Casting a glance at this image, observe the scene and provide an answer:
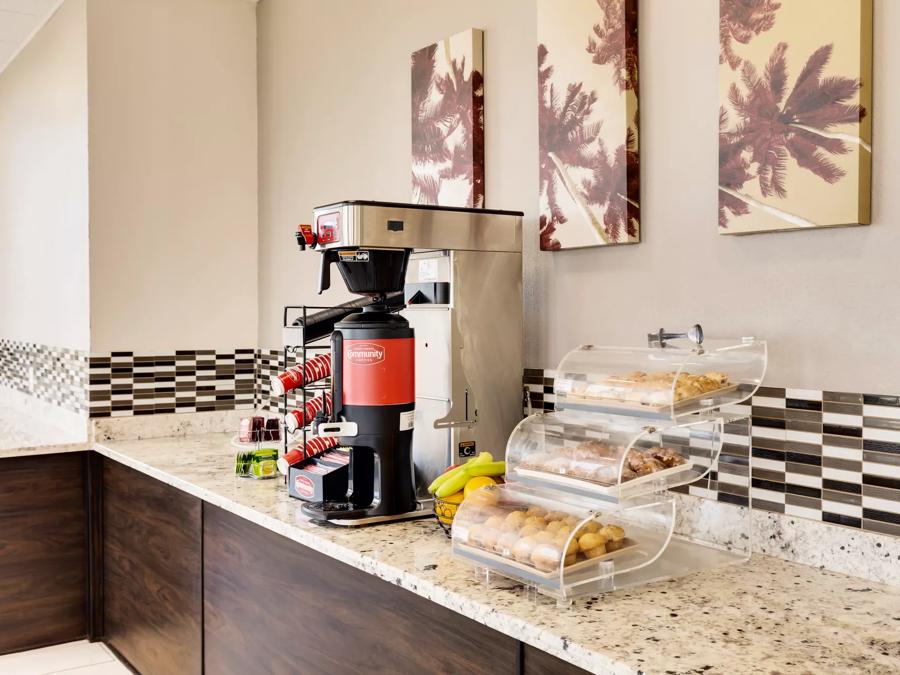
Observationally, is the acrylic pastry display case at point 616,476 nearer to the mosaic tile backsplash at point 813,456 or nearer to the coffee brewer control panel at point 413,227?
the mosaic tile backsplash at point 813,456

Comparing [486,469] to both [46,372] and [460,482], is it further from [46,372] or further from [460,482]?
[46,372]

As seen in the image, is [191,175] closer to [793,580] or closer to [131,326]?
[131,326]

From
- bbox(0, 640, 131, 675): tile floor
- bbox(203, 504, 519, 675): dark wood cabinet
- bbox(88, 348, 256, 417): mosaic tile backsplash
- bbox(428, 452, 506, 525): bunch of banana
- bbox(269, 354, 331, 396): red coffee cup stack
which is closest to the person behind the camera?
bbox(203, 504, 519, 675): dark wood cabinet

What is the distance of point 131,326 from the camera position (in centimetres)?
349

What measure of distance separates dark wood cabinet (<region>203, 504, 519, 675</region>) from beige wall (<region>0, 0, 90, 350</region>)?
1.56 meters

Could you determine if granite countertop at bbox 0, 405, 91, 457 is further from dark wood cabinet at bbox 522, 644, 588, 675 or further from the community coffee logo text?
dark wood cabinet at bbox 522, 644, 588, 675

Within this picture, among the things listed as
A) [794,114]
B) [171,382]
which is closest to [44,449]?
[171,382]

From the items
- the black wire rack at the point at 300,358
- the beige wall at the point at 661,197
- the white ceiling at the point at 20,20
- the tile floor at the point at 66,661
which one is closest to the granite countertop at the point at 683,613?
the beige wall at the point at 661,197

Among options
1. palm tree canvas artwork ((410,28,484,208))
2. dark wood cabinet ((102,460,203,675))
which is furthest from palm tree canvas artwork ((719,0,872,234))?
dark wood cabinet ((102,460,203,675))

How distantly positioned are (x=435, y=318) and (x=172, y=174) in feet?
6.52

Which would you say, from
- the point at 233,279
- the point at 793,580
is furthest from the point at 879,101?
the point at 233,279

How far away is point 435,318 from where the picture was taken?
209 centimetres

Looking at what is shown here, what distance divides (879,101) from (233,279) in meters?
2.82

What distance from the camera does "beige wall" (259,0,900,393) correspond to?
1.52 meters
